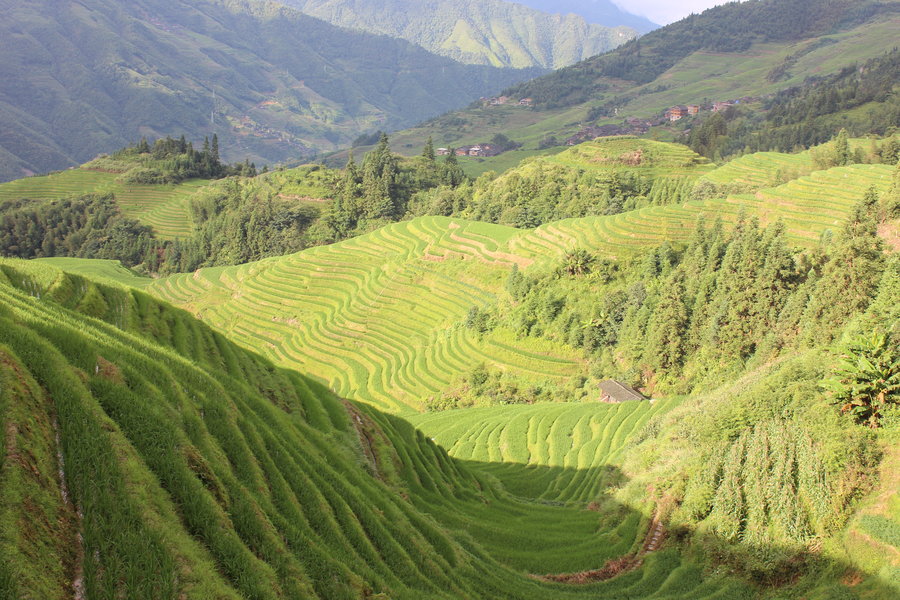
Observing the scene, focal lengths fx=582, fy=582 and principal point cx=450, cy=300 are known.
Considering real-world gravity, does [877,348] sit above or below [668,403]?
above

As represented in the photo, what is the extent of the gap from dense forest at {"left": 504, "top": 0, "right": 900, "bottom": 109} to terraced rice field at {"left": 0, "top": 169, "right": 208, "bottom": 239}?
10025cm

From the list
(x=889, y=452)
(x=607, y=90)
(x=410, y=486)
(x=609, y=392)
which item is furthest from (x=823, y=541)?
(x=607, y=90)

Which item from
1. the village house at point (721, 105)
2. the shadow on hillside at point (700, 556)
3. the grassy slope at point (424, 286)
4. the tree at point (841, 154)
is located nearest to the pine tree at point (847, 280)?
the shadow on hillside at point (700, 556)

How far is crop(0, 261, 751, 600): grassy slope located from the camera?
464 cm

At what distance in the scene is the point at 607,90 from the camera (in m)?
157

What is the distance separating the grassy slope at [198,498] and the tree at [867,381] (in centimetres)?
403

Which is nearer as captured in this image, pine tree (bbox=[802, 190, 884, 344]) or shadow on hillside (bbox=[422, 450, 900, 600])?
shadow on hillside (bbox=[422, 450, 900, 600])

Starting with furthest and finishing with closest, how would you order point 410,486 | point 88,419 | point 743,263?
point 743,263
point 410,486
point 88,419

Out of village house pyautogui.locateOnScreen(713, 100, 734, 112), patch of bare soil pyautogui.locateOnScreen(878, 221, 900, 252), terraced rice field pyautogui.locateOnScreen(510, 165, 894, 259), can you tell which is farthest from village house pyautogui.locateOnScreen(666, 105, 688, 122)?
patch of bare soil pyautogui.locateOnScreen(878, 221, 900, 252)

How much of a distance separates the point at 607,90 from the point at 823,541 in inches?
6428

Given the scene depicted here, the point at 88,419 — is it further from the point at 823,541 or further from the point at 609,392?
the point at 609,392

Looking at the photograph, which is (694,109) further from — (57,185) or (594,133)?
(57,185)

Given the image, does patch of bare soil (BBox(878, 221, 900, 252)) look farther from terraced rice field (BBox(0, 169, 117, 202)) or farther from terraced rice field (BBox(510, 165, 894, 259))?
terraced rice field (BBox(0, 169, 117, 202))

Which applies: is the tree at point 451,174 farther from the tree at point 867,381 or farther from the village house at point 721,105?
the tree at point 867,381
